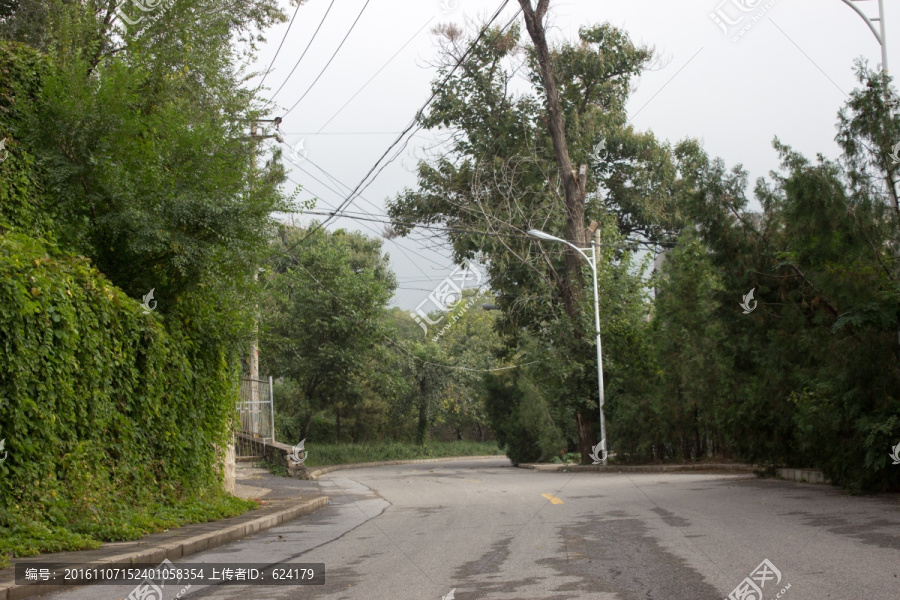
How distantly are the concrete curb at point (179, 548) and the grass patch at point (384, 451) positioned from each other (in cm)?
2329

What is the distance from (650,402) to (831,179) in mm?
13832

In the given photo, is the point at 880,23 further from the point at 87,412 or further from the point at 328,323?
the point at 328,323

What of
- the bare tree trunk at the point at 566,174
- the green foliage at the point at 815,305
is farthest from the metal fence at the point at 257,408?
the green foliage at the point at 815,305

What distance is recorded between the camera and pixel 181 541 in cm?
904

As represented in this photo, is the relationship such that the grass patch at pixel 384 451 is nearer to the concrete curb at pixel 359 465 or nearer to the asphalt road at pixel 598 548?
the concrete curb at pixel 359 465

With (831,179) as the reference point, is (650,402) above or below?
below

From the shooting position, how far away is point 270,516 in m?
12.2

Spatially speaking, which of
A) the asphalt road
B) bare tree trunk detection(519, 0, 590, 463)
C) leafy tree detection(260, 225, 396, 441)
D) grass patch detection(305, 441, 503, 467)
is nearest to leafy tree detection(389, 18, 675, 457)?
bare tree trunk detection(519, 0, 590, 463)

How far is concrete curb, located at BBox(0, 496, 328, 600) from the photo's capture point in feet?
20.9

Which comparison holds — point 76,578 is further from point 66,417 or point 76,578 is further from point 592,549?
point 592,549

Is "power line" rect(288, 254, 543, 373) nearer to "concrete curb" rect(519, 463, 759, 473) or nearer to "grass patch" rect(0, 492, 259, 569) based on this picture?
"concrete curb" rect(519, 463, 759, 473)

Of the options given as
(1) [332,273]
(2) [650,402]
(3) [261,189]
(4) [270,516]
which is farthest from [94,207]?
(1) [332,273]

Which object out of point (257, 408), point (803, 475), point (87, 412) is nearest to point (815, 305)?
point (803, 475)

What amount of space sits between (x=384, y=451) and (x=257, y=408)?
70.8 feet
